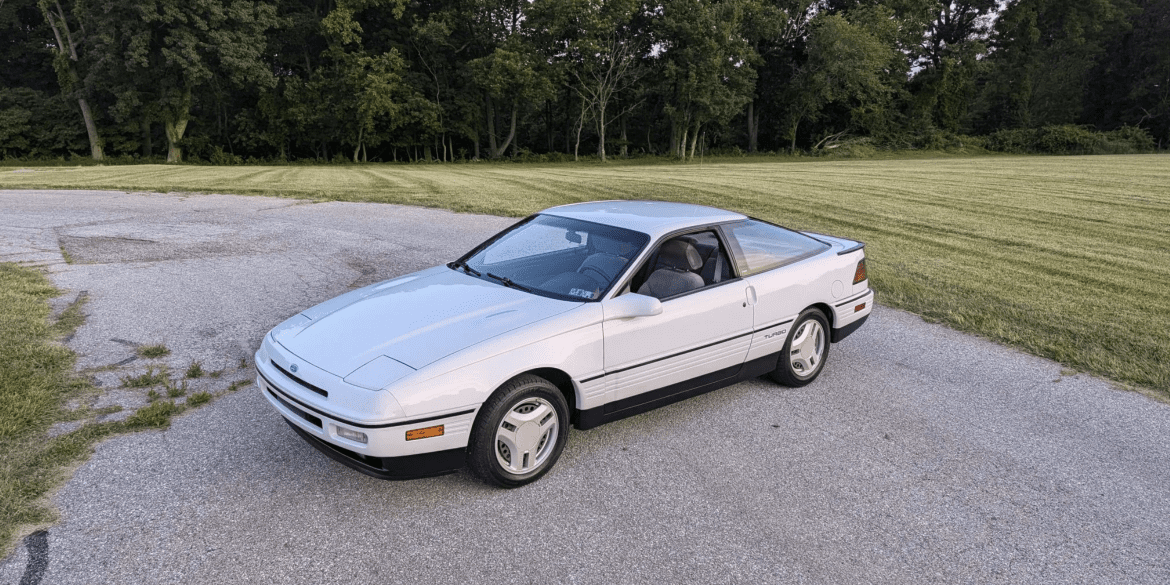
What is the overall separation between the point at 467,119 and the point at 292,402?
4377 cm

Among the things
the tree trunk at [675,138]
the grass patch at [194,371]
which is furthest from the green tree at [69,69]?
the grass patch at [194,371]

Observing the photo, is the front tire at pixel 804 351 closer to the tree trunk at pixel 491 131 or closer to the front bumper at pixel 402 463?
the front bumper at pixel 402 463

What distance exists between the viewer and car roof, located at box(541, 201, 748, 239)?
4.32 m

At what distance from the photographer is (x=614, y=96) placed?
48062 mm

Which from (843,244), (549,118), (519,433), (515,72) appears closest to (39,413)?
(519,433)

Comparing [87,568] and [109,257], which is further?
[109,257]

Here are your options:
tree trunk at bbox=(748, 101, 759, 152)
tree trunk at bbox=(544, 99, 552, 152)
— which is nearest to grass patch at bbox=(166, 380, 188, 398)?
tree trunk at bbox=(544, 99, 552, 152)

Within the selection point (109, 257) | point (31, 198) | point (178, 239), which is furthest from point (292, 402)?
point (31, 198)

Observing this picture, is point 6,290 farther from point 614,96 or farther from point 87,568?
point 614,96

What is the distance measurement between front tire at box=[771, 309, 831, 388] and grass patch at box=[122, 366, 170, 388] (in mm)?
4195

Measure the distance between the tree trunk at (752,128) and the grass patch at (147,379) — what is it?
50.9 meters

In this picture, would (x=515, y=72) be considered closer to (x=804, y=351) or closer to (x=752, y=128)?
(x=752, y=128)

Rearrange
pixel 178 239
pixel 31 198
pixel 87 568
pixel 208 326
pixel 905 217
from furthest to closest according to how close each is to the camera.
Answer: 1. pixel 31 198
2. pixel 905 217
3. pixel 178 239
4. pixel 208 326
5. pixel 87 568

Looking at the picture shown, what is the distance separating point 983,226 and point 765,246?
31.1ft
